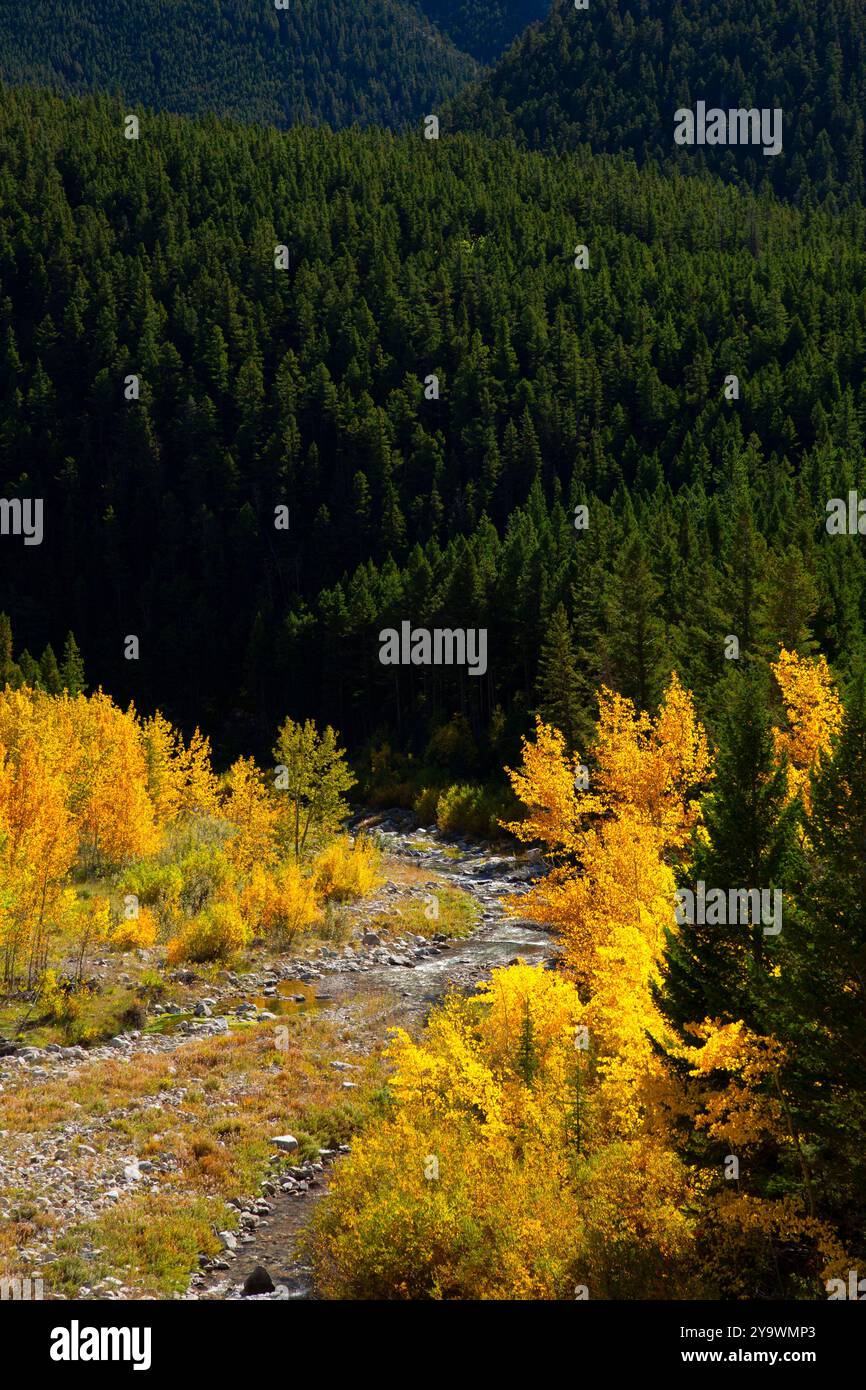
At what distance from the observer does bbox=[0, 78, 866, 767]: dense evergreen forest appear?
115m

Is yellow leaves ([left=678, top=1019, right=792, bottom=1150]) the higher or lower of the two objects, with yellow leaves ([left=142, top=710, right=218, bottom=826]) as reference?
lower

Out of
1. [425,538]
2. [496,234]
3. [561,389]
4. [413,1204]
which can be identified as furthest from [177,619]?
[413,1204]

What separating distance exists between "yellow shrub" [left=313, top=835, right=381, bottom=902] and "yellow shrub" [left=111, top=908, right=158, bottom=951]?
10.5m

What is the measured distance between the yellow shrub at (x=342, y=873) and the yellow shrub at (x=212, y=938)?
9.02 meters

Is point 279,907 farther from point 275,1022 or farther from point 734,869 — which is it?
point 734,869

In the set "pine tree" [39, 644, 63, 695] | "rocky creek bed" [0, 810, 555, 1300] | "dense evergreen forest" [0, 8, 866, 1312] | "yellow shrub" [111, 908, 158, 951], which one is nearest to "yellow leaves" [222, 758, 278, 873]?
"dense evergreen forest" [0, 8, 866, 1312]

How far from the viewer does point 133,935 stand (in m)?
40.9

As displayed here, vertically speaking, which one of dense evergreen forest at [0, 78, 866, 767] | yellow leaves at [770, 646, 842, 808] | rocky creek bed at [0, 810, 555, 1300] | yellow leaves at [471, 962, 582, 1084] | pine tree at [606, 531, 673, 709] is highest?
dense evergreen forest at [0, 78, 866, 767]

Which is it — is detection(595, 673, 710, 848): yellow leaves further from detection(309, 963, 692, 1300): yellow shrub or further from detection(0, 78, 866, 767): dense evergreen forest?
detection(0, 78, 866, 767): dense evergreen forest

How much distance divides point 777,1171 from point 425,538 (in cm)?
12693

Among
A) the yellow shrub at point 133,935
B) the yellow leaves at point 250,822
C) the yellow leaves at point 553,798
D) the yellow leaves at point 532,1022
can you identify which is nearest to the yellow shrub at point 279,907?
the yellow leaves at point 250,822

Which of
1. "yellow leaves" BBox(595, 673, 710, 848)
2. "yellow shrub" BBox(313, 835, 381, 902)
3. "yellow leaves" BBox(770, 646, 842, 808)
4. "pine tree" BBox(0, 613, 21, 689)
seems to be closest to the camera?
"yellow leaves" BBox(595, 673, 710, 848)

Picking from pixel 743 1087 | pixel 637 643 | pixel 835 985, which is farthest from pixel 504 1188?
pixel 637 643

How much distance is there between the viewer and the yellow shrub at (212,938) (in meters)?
40.9
